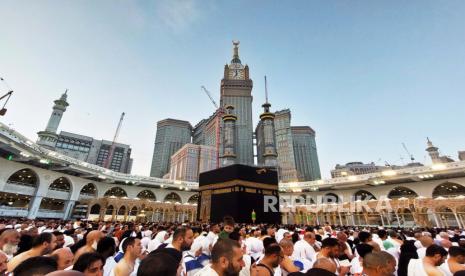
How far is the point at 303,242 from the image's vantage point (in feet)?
15.7

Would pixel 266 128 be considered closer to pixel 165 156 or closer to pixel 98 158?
pixel 165 156

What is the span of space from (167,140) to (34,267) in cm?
15193

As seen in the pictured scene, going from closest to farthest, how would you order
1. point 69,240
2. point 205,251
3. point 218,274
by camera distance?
1. point 218,274
2. point 205,251
3. point 69,240

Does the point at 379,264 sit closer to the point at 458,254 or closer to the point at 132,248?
the point at 458,254

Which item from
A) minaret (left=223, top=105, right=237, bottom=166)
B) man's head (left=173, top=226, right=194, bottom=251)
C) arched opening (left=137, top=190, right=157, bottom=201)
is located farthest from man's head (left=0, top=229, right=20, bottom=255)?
minaret (left=223, top=105, right=237, bottom=166)

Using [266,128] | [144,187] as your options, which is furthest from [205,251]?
[266,128]

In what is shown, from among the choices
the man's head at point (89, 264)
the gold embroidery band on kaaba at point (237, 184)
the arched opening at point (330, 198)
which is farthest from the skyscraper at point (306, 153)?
the man's head at point (89, 264)

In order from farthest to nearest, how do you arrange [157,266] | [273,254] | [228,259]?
[273,254], [228,259], [157,266]

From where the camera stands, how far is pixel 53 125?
205ft

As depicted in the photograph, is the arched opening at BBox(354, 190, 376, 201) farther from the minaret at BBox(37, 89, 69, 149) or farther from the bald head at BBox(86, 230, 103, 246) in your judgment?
the minaret at BBox(37, 89, 69, 149)

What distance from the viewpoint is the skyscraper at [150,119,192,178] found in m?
143

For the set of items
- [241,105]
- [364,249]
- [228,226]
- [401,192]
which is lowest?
[364,249]

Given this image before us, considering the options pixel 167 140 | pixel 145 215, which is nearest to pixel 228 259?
pixel 145 215

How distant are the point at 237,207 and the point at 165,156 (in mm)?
129130
